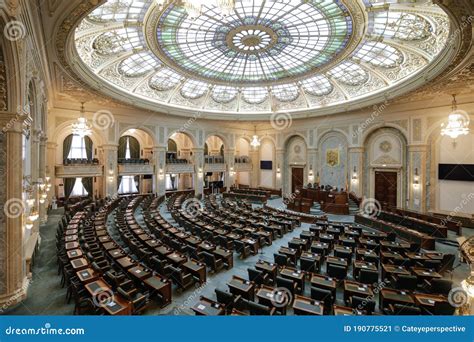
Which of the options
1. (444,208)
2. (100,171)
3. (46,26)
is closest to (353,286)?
(46,26)

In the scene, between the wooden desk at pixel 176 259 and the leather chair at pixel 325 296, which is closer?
the leather chair at pixel 325 296

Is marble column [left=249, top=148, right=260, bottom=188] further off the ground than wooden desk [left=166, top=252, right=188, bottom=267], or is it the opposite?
marble column [left=249, top=148, right=260, bottom=188]

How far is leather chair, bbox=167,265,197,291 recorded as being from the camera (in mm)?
7039

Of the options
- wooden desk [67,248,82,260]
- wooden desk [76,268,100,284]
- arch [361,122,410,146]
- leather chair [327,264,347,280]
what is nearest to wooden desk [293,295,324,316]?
leather chair [327,264,347,280]

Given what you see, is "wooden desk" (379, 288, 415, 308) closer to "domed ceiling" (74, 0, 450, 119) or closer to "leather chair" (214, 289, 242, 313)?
"leather chair" (214, 289, 242, 313)

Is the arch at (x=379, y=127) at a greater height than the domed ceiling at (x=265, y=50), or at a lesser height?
lesser

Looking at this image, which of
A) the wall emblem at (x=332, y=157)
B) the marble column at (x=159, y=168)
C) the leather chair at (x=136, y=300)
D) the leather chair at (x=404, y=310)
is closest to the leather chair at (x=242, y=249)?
the leather chair at (x=136, y=300)

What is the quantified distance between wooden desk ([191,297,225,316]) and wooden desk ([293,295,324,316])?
1658 millimetres

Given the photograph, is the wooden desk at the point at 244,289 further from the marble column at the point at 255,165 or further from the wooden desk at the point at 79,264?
the marble column at the point at 255,165

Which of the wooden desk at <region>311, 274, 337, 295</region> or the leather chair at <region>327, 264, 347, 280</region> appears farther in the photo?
the leather chair at <region>327, 264, 347, 280</region>

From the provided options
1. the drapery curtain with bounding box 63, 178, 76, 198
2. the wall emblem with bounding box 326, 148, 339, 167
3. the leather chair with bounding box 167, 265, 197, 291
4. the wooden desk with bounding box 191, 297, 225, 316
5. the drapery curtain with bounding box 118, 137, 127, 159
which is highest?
the drapery curtain with bounding box 118, 137, 127, 159

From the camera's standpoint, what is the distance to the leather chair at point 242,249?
9565mm

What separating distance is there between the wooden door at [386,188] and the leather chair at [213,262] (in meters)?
14.5

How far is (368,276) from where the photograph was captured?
721 cm
